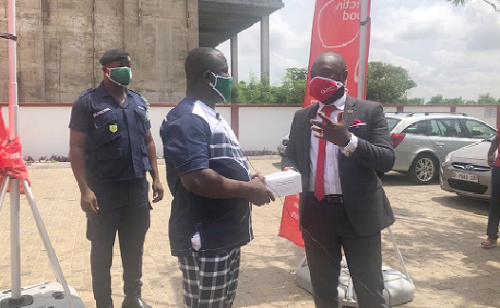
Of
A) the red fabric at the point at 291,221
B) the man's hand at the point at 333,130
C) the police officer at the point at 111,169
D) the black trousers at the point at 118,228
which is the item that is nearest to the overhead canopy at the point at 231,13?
the red fabric at the point at 291,221

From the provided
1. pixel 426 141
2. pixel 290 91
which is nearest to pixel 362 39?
pixel 426 141

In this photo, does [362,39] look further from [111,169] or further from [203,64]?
[111,169]

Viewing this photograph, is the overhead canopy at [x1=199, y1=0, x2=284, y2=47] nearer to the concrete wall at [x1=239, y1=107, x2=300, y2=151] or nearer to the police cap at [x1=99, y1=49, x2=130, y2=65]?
the concrete wall at [x1=239, y1=107, x2=300, y2=151]

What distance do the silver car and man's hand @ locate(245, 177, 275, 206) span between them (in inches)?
325

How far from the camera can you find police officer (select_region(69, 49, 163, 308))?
3.04 m

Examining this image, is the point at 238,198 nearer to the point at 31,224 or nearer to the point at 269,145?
the point at 31,224

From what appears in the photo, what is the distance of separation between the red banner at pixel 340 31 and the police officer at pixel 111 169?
1689 mm

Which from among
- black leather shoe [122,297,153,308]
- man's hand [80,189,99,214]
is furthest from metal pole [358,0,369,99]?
black leather shoe [122,297,153,308]

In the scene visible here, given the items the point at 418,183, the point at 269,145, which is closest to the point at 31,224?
the point at 418,183

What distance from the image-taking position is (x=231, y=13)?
25.9 meters

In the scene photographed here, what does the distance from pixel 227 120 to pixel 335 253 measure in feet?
45.0

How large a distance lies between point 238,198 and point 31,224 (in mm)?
5266

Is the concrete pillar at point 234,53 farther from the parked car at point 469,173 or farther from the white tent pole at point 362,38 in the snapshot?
the white tent pole at point 362,38

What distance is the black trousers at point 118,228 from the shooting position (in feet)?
10.2
